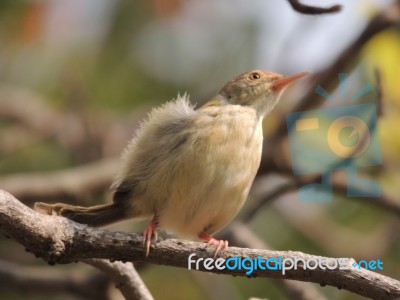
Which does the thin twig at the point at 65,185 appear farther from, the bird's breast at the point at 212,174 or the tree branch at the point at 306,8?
the tree branch at the point at 306,8

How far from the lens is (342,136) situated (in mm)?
4703

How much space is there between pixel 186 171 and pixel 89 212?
0.54m

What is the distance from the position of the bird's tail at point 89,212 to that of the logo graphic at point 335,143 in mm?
1444

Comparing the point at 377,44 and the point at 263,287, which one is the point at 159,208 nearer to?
the point at 377,44

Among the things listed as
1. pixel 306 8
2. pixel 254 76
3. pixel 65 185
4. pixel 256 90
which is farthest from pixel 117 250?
pixel 65 185

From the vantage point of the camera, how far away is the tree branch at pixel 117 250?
2.71 meters

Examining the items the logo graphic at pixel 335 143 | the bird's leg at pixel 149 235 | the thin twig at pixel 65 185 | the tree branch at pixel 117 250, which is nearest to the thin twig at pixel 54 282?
the thin twig at pixel 65 185

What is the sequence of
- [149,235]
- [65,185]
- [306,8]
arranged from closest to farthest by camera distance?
[149,235] < [306,8] < [65,185]

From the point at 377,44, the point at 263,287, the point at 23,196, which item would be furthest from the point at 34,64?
→ the point at 377,44

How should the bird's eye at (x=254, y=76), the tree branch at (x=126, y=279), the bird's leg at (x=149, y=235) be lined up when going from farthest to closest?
the bird's eye at (x=254, y=76) < the tree branch at (x=126, y=279) < the bird's leg at (x=149, y=235)

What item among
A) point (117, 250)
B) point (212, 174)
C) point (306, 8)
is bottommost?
point (117, 250)

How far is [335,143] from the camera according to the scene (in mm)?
4699

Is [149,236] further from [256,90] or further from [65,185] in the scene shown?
[65,185]

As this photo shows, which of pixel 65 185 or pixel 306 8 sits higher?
pixel 65 185
